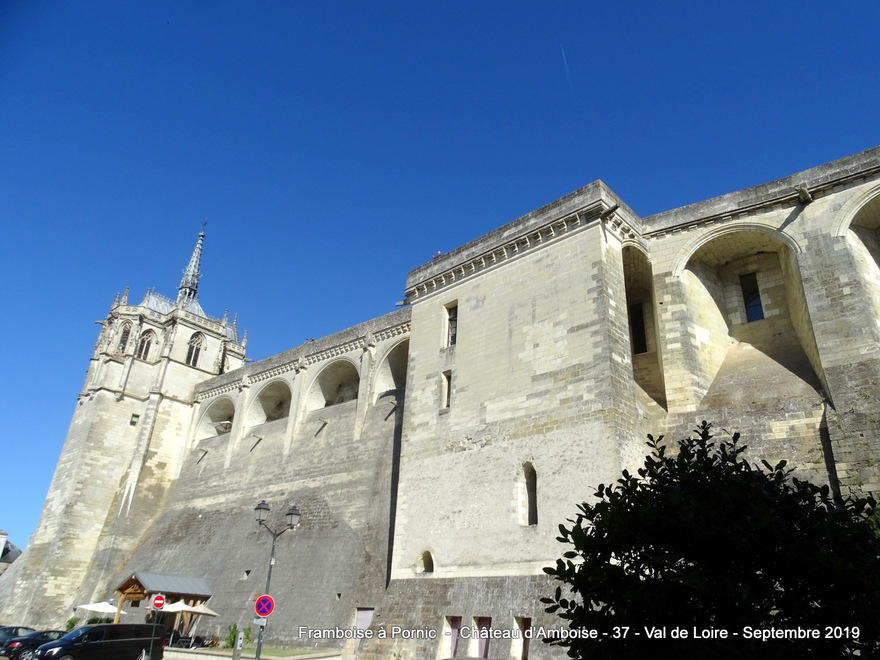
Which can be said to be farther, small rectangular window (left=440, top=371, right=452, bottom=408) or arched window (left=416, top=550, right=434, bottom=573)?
small rectangular window (left=440, top=371, right=452, bottom=408)

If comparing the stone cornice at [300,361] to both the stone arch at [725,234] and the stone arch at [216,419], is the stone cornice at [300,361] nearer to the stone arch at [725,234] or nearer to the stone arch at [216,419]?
the stone arch at [216,419]

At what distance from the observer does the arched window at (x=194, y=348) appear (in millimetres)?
33969

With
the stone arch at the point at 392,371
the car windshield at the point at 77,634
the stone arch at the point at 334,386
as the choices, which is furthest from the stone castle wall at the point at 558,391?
the car windshield at the point at 77,634

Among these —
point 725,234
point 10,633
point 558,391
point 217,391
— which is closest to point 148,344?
point 217,391

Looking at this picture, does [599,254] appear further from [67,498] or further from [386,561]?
[67,498]

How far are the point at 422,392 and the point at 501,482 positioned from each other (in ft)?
14.1

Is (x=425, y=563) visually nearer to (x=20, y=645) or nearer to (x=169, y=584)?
(x=169, y=584)

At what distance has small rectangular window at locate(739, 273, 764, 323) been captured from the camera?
1642cm

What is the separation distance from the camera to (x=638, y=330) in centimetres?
1788

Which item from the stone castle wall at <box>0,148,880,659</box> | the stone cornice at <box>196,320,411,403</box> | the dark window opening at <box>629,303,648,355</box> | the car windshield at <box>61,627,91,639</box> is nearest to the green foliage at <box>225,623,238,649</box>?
the stone castle wall at <box>0,148,880,659</box>

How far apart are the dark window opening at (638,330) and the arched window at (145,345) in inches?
992

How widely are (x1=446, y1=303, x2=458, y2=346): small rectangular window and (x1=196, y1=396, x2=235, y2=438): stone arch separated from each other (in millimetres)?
16735

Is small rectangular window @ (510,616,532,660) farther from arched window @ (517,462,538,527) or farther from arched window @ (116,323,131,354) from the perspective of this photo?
arched window @ (116,323,131,354)

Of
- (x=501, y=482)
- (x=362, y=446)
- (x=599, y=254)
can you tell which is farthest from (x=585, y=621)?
(x=362, y=446)
